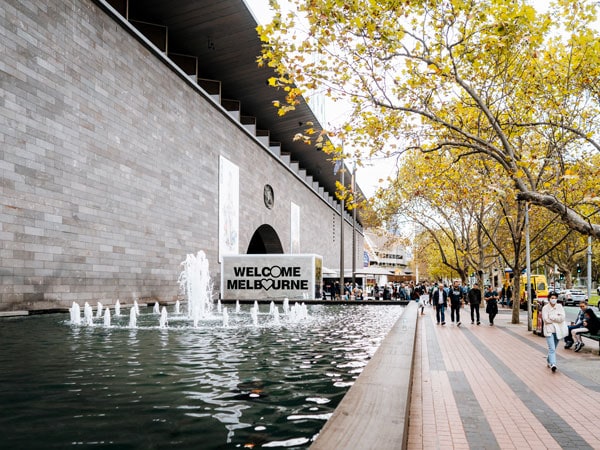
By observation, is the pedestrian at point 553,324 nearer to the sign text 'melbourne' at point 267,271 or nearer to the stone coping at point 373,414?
the stone coping at point 373,414

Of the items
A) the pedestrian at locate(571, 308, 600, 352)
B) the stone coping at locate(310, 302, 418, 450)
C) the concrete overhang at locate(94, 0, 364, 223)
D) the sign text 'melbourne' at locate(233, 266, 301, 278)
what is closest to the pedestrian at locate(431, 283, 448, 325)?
the concrete overhang at locate(94, 0, 364, 223)

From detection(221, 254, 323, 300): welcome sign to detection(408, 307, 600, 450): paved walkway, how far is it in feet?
49.1

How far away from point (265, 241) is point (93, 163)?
79.3 ft

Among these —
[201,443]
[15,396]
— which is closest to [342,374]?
[201,443]

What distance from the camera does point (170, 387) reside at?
20.6 ft

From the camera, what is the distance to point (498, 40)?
9914mm

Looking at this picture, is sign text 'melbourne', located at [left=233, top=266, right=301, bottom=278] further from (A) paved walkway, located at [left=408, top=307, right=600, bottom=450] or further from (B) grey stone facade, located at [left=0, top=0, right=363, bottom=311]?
(A) paved walkway, located at [left=408, top=307, right=600, bottom=450]

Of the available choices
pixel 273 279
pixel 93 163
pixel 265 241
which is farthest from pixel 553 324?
pixel 265 241

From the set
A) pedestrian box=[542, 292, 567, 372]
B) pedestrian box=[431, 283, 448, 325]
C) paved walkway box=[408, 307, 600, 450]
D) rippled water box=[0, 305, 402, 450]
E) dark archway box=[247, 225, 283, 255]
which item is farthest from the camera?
dark archway box=[247, 225, 283, 255]

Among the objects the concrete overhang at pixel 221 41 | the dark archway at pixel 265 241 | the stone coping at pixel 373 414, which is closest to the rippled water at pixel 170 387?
the stone coping at pixel 373 414

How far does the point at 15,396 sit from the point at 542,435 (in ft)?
17.7

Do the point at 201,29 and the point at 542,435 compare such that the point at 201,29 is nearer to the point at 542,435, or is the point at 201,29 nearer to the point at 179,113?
the point at 179,113

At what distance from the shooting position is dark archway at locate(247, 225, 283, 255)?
40.2 meters

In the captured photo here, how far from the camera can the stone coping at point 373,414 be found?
3.38 metres
